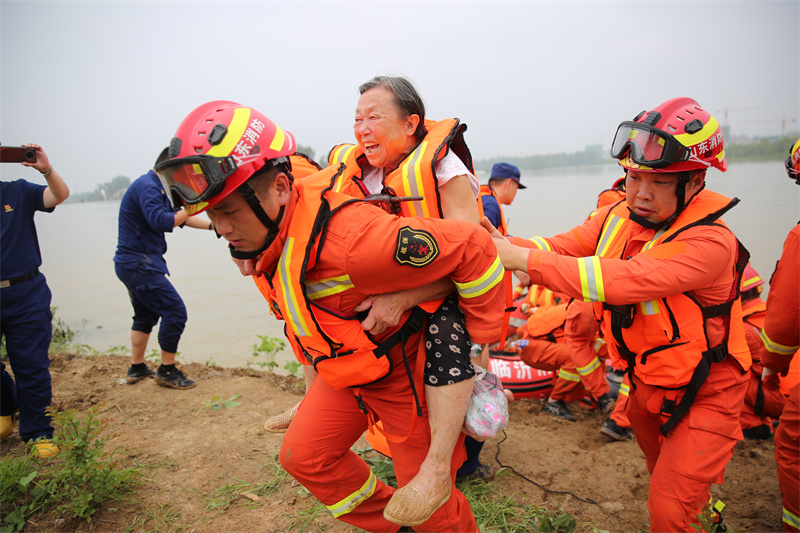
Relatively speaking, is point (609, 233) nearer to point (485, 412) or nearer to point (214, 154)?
point (485, 412)

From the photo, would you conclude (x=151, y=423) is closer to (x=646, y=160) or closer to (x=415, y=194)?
(x=415, y=194)

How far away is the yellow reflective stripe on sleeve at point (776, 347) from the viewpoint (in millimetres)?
3371

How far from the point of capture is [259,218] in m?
2.14

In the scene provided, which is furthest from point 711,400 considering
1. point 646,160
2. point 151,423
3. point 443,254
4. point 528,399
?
point 151,423

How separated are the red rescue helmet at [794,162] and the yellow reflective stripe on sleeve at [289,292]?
140 inches

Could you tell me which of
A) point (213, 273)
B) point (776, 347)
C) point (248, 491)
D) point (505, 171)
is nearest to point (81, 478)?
point (248, 491)

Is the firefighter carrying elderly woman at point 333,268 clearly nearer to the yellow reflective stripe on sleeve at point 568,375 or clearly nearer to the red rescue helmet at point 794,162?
the red rescue helmet at point 794,162

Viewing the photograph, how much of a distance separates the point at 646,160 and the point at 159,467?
4.26 meters

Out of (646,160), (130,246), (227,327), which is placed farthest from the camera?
(227,327)

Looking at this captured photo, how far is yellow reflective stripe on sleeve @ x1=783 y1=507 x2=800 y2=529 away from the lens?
320cm

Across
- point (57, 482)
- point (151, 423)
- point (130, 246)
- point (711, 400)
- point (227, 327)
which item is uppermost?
point (130, 246)

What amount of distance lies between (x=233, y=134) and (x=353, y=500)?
6.68 ft

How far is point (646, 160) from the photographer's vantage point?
9.07 feet

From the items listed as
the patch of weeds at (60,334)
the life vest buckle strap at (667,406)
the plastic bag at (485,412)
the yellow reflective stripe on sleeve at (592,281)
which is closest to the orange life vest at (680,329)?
the life vest buckle strap at (667,406)
